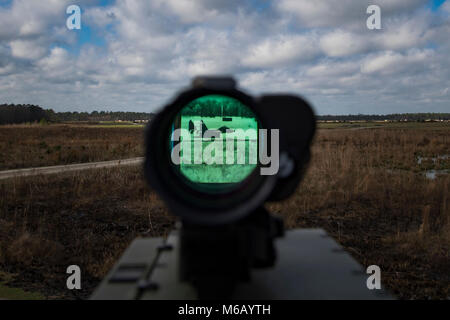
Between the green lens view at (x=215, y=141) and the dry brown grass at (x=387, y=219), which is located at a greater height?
the green lens view at (x=215, y=141)

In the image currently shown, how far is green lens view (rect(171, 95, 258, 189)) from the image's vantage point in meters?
1.35

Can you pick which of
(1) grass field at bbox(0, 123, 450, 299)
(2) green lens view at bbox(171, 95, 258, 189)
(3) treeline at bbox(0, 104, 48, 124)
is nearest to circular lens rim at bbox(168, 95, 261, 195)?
(2) green lens view at bbox(171, 95, 258, 189)

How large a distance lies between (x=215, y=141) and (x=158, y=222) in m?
5.36

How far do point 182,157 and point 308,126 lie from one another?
51cm

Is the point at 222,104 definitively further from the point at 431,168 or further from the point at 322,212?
the point at 431,168

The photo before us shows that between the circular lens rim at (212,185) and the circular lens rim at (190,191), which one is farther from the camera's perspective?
the circular lens rim at (212,185)

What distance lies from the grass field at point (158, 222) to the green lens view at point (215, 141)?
1.39m

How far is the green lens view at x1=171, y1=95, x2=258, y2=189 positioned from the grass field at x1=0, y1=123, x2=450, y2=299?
1.39 metres

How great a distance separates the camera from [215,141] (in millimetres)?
1521

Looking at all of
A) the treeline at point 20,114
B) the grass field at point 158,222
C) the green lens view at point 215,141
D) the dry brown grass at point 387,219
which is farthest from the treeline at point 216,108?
the treeline at point 20,114

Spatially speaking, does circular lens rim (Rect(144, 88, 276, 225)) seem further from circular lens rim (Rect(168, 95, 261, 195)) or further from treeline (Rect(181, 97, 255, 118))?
treeline (Rect(181, 97, 255, 118))

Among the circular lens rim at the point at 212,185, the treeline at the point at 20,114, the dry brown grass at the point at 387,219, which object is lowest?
the dry brown grass at the point at 387,219

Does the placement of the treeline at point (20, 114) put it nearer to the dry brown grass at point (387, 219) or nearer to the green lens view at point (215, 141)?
the dry brown grass at point (387, 219)

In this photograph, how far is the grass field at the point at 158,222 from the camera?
453 cm
